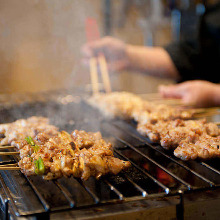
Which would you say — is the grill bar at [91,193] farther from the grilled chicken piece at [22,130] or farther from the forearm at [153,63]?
the forearm at [153,63]

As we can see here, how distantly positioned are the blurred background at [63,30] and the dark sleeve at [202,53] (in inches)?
20.9

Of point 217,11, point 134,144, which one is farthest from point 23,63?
point 134,144

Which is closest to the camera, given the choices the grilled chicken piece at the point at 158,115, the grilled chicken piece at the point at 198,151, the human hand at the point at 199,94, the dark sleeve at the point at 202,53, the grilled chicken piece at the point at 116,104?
the grilled chicken piece at the point at 198,151

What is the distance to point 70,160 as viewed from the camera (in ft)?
6.06

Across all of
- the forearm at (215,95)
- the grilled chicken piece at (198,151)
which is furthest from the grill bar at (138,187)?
the forearm at (215,95)

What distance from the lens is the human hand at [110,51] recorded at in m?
4.41

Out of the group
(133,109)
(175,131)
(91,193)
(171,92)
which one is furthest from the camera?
(171,92)

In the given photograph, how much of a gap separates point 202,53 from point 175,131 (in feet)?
9.02

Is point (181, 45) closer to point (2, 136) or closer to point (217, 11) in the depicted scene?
point (217, 11)

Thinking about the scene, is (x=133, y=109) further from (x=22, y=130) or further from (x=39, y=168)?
(x=39, y=168)

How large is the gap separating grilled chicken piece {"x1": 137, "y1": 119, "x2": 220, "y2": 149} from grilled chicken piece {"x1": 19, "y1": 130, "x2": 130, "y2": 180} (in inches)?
18.4

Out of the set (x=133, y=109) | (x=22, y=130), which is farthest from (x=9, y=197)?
(x=133, y=109)

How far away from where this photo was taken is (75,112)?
3.30 m

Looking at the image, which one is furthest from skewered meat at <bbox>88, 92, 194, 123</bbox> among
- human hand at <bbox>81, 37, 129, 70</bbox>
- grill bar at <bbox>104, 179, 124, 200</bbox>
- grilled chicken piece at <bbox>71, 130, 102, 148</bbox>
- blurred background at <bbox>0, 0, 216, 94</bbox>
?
blurred background at <bbox>0, 0, 216, 94</bbox>
